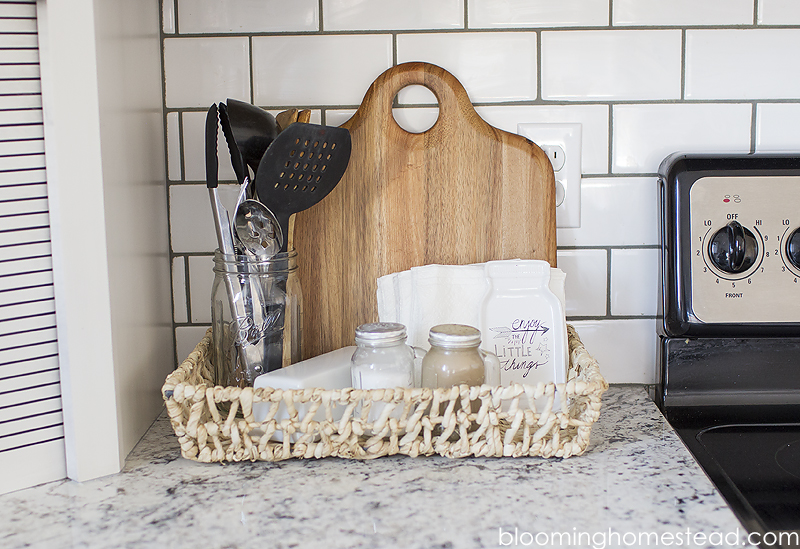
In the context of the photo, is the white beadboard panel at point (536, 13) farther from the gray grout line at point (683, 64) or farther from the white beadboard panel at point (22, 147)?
the white beadboard panel at point (22, 147)

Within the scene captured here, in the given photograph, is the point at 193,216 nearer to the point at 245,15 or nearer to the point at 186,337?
the point at 186,337

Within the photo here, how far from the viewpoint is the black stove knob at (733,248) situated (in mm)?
802

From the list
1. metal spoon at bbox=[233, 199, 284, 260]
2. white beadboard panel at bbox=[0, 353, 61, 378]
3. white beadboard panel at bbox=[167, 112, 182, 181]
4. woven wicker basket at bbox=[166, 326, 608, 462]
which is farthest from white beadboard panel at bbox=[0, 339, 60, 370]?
white beadboard panel at bbox=[167, 112, 182, 181]

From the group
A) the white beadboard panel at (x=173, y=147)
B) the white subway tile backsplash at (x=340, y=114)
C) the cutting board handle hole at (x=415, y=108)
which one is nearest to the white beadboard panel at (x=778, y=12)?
the cutting board handle hole at (x=415, y=108)

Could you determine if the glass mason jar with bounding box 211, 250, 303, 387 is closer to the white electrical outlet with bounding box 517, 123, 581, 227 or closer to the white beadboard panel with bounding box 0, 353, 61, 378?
the white beadboard panel with bounding box 0, 353, 61, 378

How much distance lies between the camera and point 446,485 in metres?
0.60

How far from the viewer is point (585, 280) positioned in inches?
35.4

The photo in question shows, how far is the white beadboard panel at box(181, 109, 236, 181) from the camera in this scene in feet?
2.82

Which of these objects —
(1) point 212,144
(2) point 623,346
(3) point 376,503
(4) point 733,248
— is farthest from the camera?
(2) point 623,346

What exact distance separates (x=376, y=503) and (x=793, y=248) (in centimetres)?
62

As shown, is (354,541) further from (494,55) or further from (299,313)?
(494,55)

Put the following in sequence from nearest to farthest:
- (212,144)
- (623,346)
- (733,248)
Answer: (212,144)
(733,248)
(623,346)

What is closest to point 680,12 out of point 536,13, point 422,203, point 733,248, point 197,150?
point 536,13

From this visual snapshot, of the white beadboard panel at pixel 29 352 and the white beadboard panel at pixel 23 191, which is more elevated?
the white beadboard panel at pixel 23 191
